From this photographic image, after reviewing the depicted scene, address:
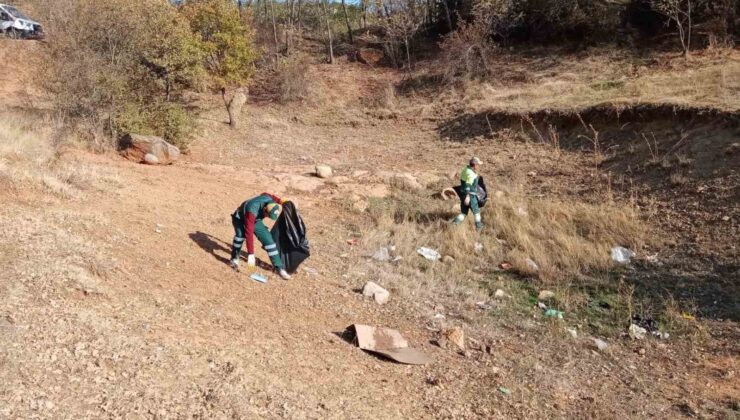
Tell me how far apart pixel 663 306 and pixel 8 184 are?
817cm

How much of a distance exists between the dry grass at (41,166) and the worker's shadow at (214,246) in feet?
6.23

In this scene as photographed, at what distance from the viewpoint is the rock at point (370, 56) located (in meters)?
23.4

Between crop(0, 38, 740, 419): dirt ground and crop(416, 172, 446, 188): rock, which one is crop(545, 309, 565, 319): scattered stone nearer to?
crop(0, 38, 740, 419): dirt ground

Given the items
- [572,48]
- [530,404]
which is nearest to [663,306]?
[530,404]

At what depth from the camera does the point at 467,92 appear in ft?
59.0

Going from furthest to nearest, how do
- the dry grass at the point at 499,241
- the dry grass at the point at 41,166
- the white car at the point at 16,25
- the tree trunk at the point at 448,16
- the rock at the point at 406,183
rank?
the tree trunk at the point at 448,16 → the white car at the point at 16,25 → the rock at the point at 406,183 → the dry grass at the point at 41,166 → the dry grass at the point at 499,241

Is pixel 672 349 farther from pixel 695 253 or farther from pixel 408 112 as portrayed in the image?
pixel 408 112

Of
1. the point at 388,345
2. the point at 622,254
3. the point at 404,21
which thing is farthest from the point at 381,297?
the point at 404,21

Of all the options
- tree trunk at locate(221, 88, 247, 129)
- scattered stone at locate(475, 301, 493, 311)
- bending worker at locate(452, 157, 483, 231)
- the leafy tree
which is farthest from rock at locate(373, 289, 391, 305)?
tree trunk at locate(221, 88, 247, 129)

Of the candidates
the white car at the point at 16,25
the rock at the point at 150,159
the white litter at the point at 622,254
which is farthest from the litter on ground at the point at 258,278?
the white car at the point at 16,25

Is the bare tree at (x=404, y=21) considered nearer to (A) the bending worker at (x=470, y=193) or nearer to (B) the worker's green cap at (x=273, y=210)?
(A) the bending worker at (x=470, y=193)

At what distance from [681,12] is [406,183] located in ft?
35.8

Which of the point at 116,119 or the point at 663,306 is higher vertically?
the point at 116,119

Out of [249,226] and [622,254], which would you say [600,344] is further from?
[249,226]
